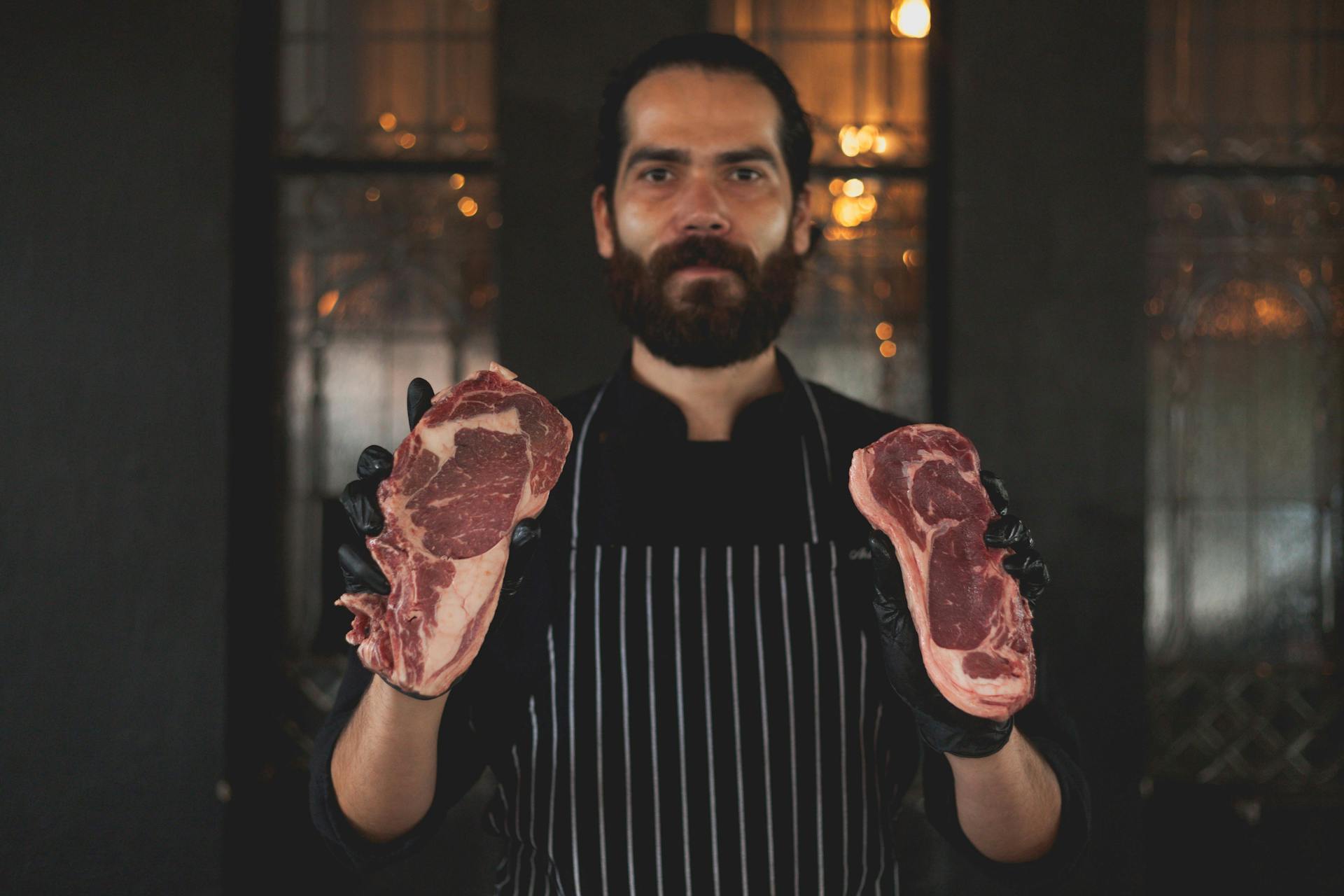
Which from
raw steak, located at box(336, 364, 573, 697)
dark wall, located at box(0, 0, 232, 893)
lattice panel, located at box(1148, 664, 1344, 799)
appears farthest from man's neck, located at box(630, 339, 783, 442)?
lattice panel, located at box(1148, 664, 1344, 799)

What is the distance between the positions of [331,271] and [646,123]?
4.78 ft

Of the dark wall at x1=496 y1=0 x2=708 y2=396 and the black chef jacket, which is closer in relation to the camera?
the black chef jacket

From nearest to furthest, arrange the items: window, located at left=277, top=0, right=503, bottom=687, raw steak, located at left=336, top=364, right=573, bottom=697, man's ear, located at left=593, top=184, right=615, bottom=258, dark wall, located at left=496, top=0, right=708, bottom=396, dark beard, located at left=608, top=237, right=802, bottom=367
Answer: raw steak, located at left=336, top=364, right=573, bottom=697
dark beard, located at left=608, top=237, right=802, bottom=367
man's ear, located at left=593, top=184, right=615, bottom=258
dark wall, located at left=496, top=0, right=708, bottom=396
window, located at left=277, top=0, right=503, bottom=687

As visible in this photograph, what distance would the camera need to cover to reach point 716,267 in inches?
56.1

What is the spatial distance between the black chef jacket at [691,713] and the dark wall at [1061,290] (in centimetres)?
117

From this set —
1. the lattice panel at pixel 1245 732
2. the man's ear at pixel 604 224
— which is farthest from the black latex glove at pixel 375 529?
the lattice panel at pixel 1245 732

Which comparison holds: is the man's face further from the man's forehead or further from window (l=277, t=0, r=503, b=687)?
window (l=277, t=0, r=503, b=687)

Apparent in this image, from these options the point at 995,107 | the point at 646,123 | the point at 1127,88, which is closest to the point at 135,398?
the point at 646,123

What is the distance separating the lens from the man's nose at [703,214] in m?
1.42

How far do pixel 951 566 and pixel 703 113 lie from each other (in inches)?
33.5

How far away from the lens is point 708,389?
1524 millimetres

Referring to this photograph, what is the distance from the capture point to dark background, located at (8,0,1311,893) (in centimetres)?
240

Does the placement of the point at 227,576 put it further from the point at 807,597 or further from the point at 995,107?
the point at 995,107

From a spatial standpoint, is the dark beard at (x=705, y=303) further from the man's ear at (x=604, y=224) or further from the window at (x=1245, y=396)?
the window at (x=1245, y=396)
